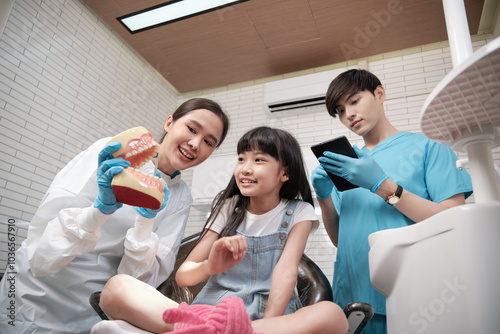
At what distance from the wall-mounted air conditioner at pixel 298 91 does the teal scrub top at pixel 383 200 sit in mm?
1993

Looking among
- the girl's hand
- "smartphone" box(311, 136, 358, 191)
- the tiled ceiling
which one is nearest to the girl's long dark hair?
"smartphone" box(311, 136, 358, 191)

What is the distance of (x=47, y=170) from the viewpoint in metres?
2.53

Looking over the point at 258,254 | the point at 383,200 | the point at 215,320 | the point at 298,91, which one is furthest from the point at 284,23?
the point at 215,320

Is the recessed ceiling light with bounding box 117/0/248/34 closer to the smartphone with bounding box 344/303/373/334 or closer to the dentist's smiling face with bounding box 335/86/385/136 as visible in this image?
the dentist's smiling face with bounding box 335/86/385/136

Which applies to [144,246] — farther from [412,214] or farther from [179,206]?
[412,214]

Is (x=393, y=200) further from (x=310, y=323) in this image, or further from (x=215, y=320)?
(x=215, y=320)

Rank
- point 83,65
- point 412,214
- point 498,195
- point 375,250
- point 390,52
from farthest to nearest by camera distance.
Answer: point 390,52
point 83,65
point 412,214
point 375,250
point 498,195

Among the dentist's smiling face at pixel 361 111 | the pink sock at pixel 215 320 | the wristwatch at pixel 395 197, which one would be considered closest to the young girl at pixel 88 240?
the pink sock at pixel 215 320

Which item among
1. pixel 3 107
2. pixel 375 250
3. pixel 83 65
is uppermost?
pixel 83 65

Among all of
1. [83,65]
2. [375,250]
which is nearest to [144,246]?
[375,250]

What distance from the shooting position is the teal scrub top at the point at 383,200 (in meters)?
1.16

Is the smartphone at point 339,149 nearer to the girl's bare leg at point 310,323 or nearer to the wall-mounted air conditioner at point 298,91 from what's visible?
the girl's bare leg at point 310,323

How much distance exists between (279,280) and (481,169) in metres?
0.67

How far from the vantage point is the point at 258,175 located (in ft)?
4.38
